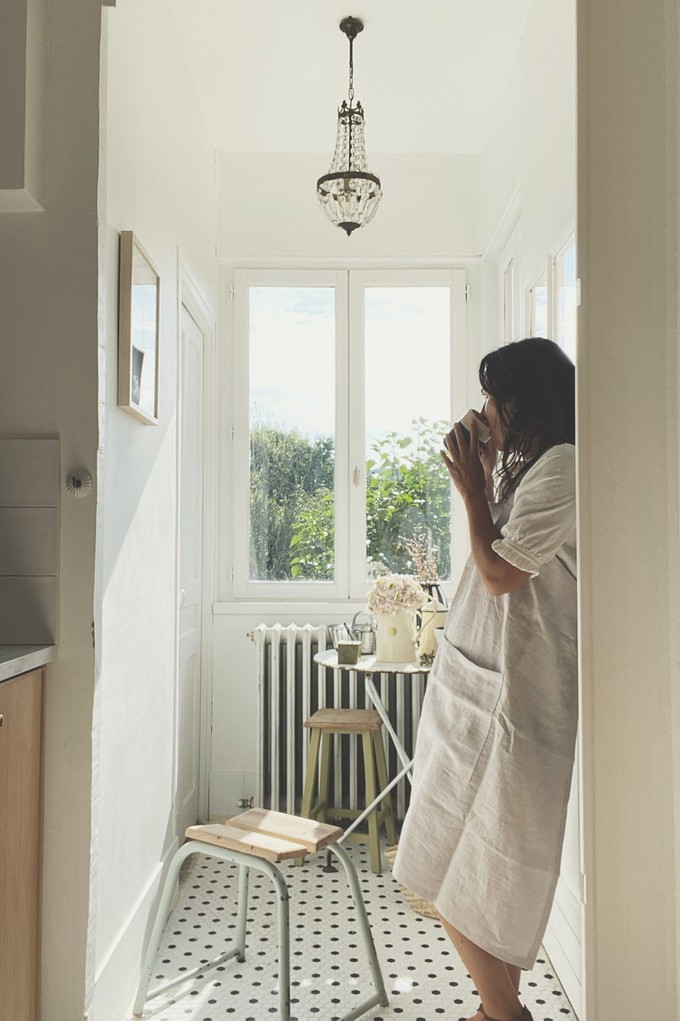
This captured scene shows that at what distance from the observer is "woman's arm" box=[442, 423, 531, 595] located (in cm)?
159

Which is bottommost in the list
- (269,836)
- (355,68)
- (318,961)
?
(318,961)

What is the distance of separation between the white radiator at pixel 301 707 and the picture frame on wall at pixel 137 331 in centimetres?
144

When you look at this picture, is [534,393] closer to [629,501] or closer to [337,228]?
[629,501]

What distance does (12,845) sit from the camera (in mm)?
1230

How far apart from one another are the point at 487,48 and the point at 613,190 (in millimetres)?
2019

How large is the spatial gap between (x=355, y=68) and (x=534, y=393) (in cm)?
199

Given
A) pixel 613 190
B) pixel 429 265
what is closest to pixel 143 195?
pixel 613 190

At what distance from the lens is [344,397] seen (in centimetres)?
384

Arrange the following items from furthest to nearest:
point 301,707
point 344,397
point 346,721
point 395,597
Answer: point 344,397 → point 301,707 → point 346,721 → point 395,597

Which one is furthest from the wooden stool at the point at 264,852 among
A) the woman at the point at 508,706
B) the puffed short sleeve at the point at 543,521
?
the puffed short sleeve at the point at 543,521

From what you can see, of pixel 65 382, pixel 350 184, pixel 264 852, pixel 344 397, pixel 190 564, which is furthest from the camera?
pixel 344 397

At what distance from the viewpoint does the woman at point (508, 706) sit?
156cm

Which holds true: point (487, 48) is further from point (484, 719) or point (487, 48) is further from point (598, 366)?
point (484, 719)

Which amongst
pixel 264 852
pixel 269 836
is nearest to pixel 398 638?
pixel 269 836
